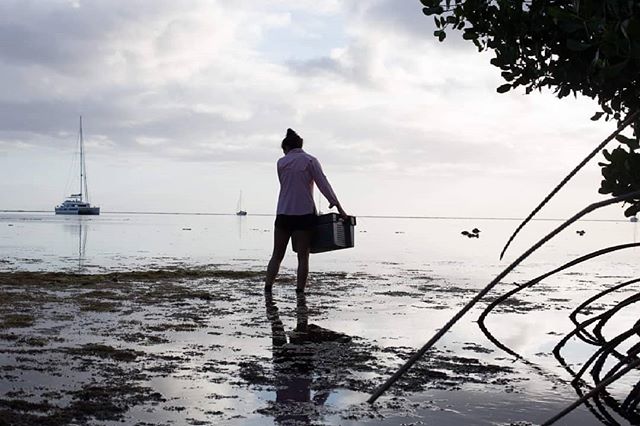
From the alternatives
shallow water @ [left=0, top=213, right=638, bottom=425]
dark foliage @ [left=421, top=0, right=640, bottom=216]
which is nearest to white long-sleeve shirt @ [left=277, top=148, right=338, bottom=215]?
shallow water @ [left=0, top=213, right=638, bottom=425]

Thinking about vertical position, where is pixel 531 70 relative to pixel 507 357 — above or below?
above

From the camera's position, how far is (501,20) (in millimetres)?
4621

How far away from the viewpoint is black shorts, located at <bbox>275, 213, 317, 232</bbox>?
379 inches

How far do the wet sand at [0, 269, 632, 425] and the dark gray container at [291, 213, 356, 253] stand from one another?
714mm

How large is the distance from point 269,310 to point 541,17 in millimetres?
4852

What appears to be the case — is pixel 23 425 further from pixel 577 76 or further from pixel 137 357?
pixel 577 76

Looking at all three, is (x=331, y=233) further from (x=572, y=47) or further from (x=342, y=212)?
(x=572, y=47)

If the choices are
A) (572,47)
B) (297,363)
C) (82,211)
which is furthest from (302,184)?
(82,211)

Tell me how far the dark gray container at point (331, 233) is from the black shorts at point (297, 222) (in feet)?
0.38

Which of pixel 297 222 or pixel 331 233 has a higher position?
pixel 297 222

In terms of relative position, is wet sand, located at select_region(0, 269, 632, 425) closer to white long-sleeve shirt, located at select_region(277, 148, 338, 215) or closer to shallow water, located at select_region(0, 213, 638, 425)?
shallow water, located at select_region(0, 213, 638, 425)

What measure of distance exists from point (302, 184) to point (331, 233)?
76 centimetres

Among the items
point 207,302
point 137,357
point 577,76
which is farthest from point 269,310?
point 577,76

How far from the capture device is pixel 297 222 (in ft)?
31.7
